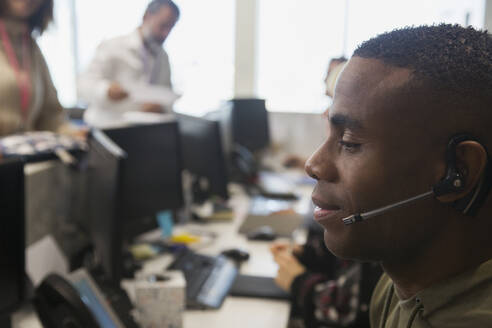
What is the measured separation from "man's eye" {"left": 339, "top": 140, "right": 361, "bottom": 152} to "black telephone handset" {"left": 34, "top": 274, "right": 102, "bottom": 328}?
57 centimetres

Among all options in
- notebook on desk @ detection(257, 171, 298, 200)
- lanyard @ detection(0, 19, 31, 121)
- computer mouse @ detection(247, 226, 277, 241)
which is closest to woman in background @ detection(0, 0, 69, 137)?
lanyard @ detection(0, 19, 31, 121)

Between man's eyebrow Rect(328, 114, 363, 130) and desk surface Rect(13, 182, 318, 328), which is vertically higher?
man's eyebrow Rect(328, 114, 363, 130)

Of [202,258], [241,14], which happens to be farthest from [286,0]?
[202,258]

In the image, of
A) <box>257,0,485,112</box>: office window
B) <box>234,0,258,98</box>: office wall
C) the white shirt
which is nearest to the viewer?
the white shirt

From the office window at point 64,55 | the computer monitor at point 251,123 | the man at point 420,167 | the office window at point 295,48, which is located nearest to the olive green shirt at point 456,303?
the man at point 420,167

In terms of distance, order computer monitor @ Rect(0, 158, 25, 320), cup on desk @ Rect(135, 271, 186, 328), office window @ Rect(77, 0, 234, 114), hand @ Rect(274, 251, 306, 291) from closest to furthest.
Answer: computer monitor @ Rect(0, 158, 25, 320), cup on desk @ Rect(135, 271, 186, 328), hand @ Rect(274, 251, 306, 291), office window @ Rect(77, 0, 234, 114)

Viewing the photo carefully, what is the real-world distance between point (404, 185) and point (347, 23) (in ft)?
10.8

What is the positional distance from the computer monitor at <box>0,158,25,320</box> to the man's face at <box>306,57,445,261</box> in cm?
71

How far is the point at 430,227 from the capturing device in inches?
23.2

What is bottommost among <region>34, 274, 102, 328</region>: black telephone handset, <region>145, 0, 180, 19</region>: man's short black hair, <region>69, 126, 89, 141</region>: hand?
<region>34, 274, 102, 328</region>: black telephone handset

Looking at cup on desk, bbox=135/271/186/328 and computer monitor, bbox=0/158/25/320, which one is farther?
cup on desk, bbox=135/271/186/328

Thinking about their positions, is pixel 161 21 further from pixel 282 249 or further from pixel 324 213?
pixel 324 213

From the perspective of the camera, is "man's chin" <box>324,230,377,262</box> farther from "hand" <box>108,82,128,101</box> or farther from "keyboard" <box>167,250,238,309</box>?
"hand" <box>108,82,128,101</box>

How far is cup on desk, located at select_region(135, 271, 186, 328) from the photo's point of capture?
117 centimetres
